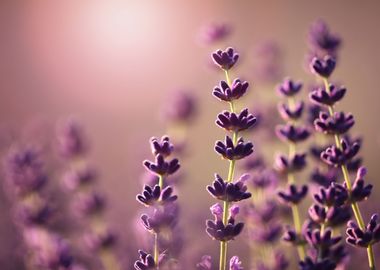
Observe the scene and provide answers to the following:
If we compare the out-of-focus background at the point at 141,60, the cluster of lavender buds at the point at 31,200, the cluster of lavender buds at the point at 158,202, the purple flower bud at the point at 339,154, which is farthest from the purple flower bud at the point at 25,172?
the out-of-focus background at the point at 141,60

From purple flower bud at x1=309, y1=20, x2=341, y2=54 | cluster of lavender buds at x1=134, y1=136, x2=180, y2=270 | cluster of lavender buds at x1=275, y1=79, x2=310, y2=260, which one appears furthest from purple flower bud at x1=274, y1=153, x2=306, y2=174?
cluster of lavender buds at x1=134, y1=136, x2=180, y2=270

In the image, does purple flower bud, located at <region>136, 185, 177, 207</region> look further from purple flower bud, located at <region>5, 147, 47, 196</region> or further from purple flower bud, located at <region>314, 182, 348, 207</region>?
purple flower bud, located at <region>5, 147, 47, 196</region>

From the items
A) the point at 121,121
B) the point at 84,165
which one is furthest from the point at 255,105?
the point at 121,121

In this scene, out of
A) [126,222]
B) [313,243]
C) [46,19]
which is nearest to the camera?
[313,243]

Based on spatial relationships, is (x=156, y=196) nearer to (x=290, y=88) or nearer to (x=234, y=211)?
(x=234, y=211)

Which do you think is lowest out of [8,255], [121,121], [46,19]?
[8,255]

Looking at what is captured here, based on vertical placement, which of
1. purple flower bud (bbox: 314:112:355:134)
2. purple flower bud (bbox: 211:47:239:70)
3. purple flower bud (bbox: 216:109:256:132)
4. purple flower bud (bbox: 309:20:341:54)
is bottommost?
purple flower bud (bbox: 216:109:256:132)

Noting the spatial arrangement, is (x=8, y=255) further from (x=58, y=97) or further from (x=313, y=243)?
(x=58, y=97)
